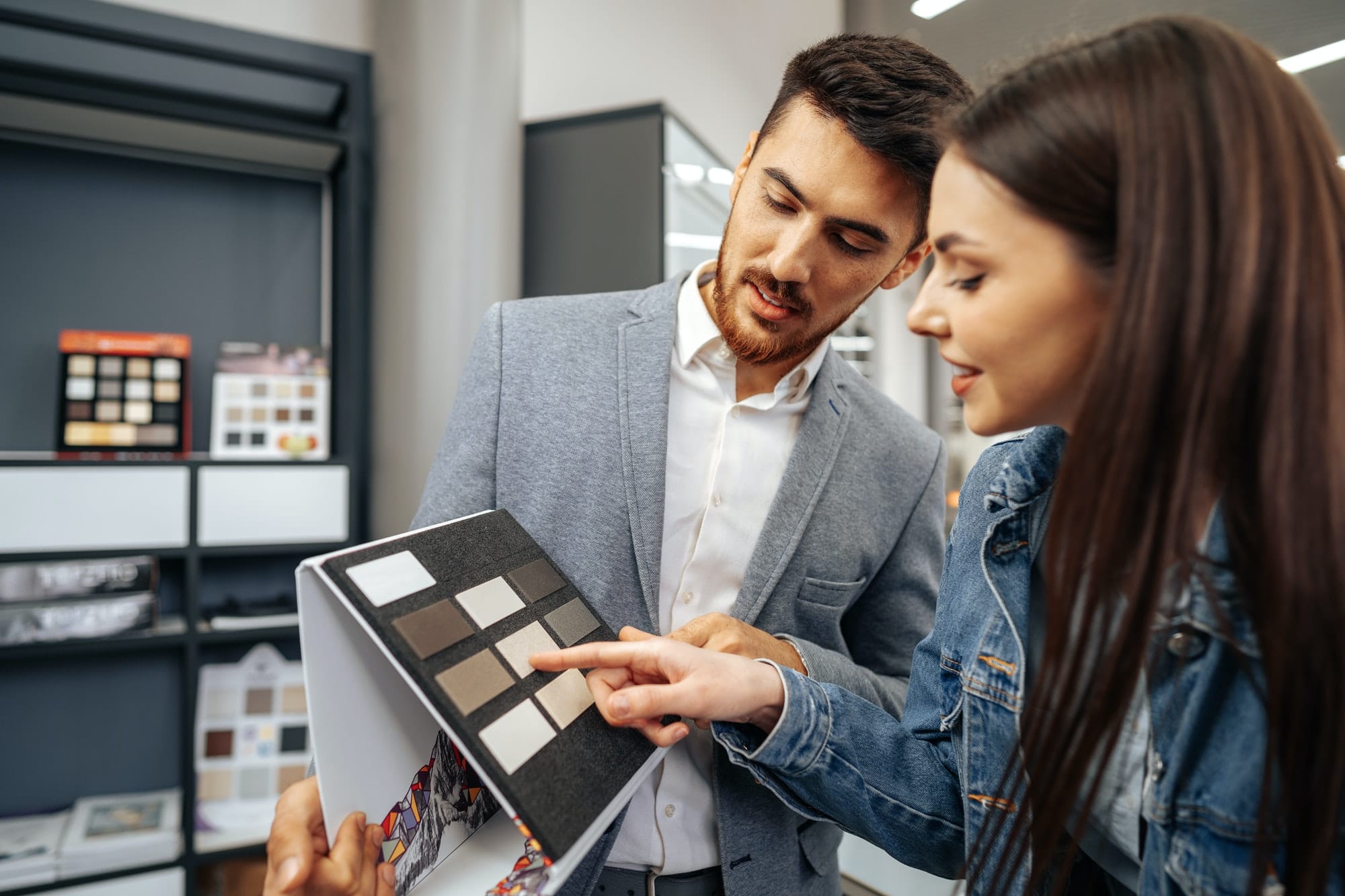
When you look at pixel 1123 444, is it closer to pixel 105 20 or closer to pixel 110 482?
pixel 110 482

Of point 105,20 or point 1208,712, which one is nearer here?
point 1208,712

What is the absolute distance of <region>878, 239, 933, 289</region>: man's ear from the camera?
131cm

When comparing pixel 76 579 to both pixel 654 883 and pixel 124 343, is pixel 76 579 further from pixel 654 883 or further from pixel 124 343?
pixel 654 883

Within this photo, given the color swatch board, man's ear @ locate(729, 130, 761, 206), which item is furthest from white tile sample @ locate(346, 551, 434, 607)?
man's ear @ locate(729, 130, 761, 206)

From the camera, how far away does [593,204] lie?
267cm

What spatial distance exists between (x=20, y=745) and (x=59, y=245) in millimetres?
1495

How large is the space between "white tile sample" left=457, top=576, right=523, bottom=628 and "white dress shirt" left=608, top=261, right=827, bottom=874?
33cm

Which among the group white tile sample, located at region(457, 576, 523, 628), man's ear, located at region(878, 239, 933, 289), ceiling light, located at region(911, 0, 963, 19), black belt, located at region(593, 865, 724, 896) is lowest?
black belt, located at region(593, 865, 724, 896)

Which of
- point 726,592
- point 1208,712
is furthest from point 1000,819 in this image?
point 726,592

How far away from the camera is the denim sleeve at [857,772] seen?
0.91 m

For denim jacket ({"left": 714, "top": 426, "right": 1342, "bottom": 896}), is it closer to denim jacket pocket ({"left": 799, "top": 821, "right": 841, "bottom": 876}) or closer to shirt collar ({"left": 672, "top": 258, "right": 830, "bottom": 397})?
denim jacket pocket ({"left": 799, "top": 821, "right": 841, "bottom": 876})

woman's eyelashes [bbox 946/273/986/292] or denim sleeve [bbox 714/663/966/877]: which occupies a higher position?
woman's eyelashes [bbox 946/273/986/292]

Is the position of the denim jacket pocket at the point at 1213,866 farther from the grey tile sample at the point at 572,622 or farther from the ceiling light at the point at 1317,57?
the ceiling light at the point at 1317,57

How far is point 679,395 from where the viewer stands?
4.01 ft
